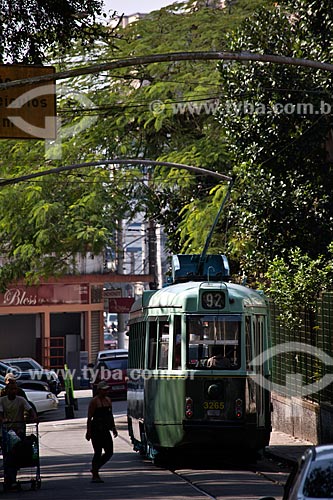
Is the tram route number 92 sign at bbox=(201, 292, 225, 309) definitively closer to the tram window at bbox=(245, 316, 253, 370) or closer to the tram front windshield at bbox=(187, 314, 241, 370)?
the tram front windshield at bbox=(187, 314, 241, 370)

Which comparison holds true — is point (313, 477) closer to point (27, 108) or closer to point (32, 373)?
point (27, 108)

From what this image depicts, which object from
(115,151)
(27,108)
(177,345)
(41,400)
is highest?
(115,151)

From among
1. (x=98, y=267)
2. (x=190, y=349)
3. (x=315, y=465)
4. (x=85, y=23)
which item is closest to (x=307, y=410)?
(x=190, y=349)

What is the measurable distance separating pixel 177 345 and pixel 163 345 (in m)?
0.42

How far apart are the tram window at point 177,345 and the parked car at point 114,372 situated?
24379 mm

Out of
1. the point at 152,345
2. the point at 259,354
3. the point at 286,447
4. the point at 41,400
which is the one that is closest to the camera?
the point at 259,354

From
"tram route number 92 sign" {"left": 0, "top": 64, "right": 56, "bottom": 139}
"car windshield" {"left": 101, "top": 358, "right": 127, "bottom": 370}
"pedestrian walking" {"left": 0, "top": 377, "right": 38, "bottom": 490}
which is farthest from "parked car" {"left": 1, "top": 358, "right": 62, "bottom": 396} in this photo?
"tram route number 92 sign" {"left": 0, "top": 64, "right": 56, "bottom": 139}

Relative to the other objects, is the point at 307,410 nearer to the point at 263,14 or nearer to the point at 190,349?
the point at 190,349

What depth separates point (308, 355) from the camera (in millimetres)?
25172

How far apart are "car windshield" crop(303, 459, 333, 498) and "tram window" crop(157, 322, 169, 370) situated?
38.2 feet

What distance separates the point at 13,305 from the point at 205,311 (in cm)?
4009

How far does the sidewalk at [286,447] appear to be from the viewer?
2185cm

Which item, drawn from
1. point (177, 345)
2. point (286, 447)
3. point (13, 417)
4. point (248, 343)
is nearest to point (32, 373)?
point (286, 447)

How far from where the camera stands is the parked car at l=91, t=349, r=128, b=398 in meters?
45.4
